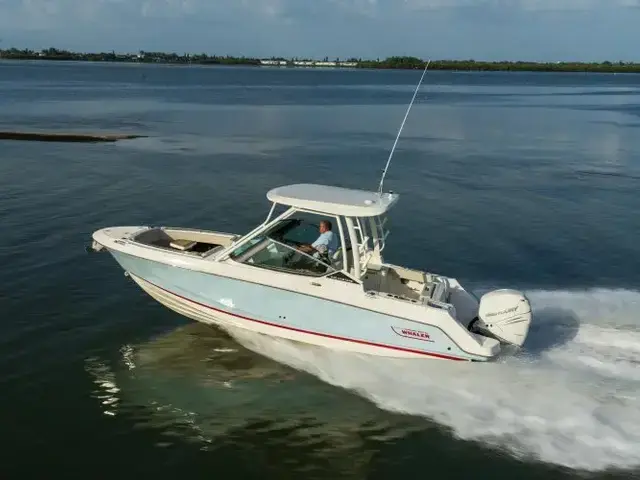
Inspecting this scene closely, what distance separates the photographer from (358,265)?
396 inches

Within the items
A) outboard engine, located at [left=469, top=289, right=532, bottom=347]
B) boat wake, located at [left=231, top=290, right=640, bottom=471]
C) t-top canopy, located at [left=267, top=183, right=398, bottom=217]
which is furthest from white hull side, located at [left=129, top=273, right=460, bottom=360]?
t-top canopy, located at [left=267, top=183, right=398, bottom=217]

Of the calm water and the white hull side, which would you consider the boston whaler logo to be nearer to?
the white hull side

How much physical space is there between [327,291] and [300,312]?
1.89ft

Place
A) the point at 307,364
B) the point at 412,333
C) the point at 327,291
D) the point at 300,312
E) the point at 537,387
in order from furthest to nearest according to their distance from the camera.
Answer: the point at 307,364, the point at 300,312, the point at 327,291, the point at 412,333, the point at 537,387

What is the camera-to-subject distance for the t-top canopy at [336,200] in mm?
10039

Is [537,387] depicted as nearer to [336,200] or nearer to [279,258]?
[336,200]

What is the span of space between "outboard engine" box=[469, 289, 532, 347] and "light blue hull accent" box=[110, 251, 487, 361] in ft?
1.79

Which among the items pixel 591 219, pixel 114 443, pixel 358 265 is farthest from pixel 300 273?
pixel 591 219

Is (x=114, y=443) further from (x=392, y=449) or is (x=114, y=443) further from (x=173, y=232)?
(x=173, y=232)

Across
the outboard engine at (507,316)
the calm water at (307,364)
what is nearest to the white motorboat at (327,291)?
the outboard engine at (507,316)

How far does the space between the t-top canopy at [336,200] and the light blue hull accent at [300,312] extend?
51.4 inches

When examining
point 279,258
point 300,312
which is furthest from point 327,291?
point 279,258

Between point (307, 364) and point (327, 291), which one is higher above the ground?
point (327, 291)

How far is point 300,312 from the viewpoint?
10.2 metres
